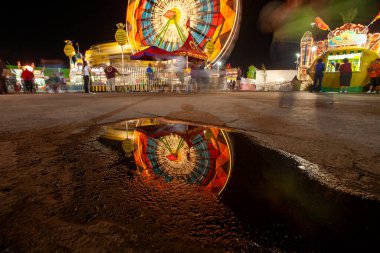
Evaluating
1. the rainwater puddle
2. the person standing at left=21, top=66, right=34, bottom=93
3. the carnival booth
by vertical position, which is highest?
the carnival booth

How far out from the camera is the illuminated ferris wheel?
58.9ft

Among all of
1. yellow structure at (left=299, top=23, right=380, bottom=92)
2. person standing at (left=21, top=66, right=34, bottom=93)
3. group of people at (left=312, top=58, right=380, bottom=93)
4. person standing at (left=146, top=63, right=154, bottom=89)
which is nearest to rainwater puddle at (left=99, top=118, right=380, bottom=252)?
group of people at (left=312, top=58, right=380, bottom=93)

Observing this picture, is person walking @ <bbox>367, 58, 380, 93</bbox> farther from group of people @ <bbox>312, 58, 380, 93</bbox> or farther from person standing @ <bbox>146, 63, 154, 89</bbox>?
person standing @ <bbox>146, 63, 154, 89</bbox>

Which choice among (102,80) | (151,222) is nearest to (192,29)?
(102,80)

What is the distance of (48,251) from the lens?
555 mm

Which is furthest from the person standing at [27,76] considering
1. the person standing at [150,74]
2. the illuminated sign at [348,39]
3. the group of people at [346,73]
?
the illuminated sign at [348,39]

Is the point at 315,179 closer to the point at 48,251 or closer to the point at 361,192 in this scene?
the point at 361,192

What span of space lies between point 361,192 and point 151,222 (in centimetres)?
93

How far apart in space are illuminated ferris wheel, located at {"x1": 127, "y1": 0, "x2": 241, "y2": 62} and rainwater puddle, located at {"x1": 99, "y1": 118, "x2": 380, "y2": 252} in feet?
58.1

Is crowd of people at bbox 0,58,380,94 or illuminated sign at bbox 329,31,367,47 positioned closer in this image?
crowd of people at bbox 0,58,380,94

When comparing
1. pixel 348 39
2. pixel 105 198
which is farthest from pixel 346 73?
pixel 105 198

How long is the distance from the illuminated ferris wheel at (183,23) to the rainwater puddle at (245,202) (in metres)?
17.7

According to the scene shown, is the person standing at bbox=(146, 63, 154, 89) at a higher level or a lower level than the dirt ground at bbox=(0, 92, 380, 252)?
higher

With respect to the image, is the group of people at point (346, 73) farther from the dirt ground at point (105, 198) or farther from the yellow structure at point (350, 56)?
the dirt ground at point (105, 198)
